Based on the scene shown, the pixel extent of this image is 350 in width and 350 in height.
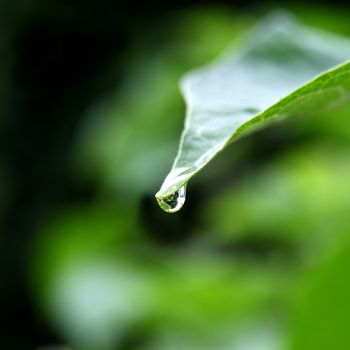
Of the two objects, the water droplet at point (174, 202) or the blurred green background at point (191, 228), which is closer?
the water droplet at point (174, 202)

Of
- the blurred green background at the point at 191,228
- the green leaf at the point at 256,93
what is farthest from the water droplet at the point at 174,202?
the blurred green background at the point at 191,228

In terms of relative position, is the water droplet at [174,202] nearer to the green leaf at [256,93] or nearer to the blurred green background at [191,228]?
the green leaf at [256,93]

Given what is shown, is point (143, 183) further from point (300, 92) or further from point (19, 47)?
point (19, 47)

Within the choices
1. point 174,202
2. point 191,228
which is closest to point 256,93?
point 174,202

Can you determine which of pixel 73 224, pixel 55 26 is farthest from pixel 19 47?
pixel 73 224

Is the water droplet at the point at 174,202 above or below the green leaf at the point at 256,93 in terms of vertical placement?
below

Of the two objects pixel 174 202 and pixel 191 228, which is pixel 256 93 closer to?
pixel 174 202

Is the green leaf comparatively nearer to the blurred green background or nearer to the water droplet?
the water droplet

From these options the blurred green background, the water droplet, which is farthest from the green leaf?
the blurred green background
